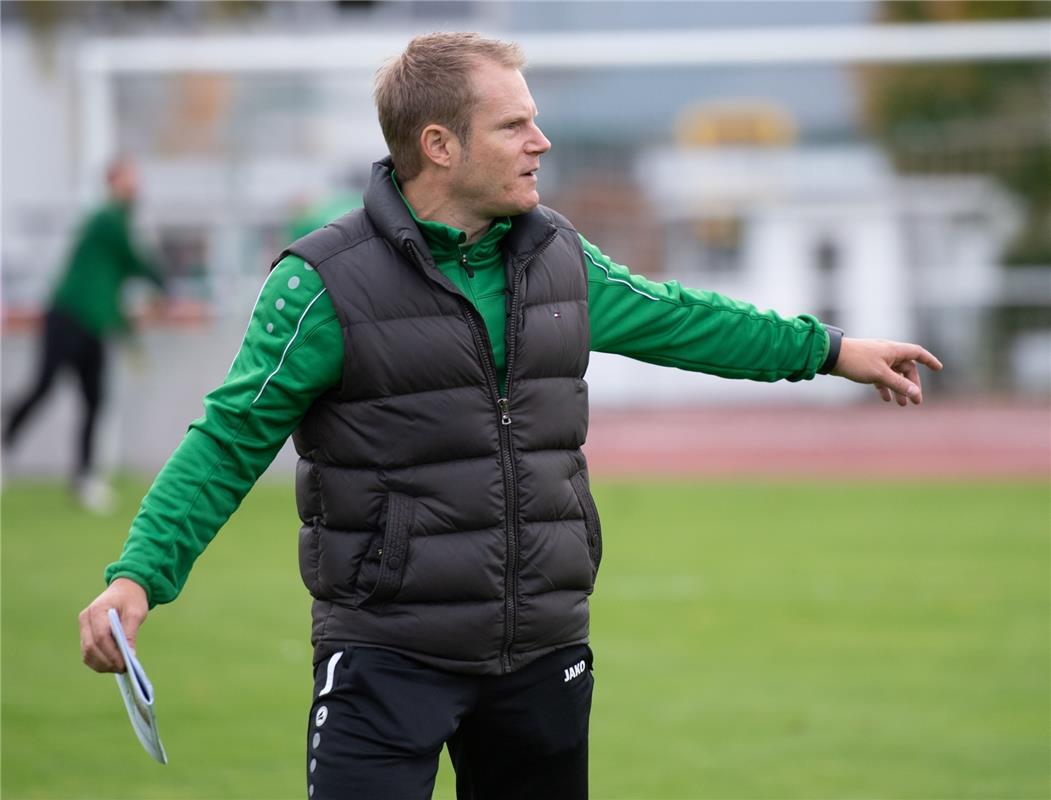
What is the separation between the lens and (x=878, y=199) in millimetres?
21828

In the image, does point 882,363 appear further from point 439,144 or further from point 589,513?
point 439,144

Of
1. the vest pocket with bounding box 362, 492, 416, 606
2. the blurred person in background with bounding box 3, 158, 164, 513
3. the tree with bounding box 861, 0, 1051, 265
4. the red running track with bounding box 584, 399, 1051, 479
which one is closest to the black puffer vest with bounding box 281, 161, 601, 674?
the vest pocket with bounding box 362, 492, 416, 606

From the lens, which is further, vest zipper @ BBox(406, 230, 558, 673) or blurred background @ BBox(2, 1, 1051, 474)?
blurred background @ BBox(2, 1, 1051, 474)

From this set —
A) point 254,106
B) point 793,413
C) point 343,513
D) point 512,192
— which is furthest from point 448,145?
point 793,413

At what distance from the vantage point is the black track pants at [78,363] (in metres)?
12.3

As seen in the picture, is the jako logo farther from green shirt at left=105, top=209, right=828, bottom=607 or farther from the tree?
the tree

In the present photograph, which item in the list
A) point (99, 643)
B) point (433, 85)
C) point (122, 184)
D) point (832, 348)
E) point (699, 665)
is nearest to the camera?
point (99, 643)

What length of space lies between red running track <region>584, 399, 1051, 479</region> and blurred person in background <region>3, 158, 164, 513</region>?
5.28m

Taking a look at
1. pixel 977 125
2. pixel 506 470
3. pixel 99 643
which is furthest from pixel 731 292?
pixel 99 643

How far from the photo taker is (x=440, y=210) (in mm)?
3369

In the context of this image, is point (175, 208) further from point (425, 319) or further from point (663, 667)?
point (425, 319)

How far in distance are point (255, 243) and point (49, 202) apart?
239 cm

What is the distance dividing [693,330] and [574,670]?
80 centimetres

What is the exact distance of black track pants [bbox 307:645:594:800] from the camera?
314 cm
